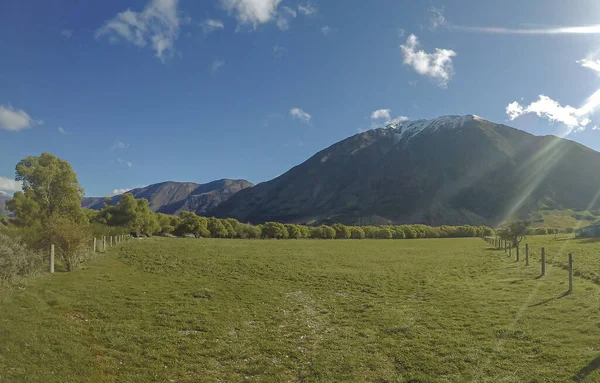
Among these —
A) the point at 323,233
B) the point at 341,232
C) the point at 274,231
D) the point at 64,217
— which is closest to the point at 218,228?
the point at 274,231

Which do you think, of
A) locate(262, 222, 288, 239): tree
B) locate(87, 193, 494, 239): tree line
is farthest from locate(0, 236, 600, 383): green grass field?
locate(262, 222, 288, 239): tree

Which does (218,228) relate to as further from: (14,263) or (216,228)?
(14,263)

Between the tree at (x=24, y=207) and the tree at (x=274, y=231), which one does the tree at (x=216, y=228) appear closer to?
the tree at (x=274, y=231)

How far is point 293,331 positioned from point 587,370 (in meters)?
10.8

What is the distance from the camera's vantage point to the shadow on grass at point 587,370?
1132cm

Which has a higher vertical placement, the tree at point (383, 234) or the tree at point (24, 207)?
the tree at point (24, 207)

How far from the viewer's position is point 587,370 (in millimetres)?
11727

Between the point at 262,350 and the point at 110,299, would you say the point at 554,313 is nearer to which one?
the point at 262,350

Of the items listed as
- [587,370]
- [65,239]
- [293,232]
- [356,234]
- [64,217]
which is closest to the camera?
[587,370]

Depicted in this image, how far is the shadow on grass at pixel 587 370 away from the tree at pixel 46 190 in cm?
4889

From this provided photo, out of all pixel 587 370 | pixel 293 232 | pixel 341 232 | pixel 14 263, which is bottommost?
pixel 341 232

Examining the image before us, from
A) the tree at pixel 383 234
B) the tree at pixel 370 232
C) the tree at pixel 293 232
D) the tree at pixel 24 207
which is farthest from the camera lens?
the tree at pixel 370 232

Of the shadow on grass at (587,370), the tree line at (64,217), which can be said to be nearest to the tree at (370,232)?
the tree line at (64,217)

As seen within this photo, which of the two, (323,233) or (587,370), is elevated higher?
(587,370)
